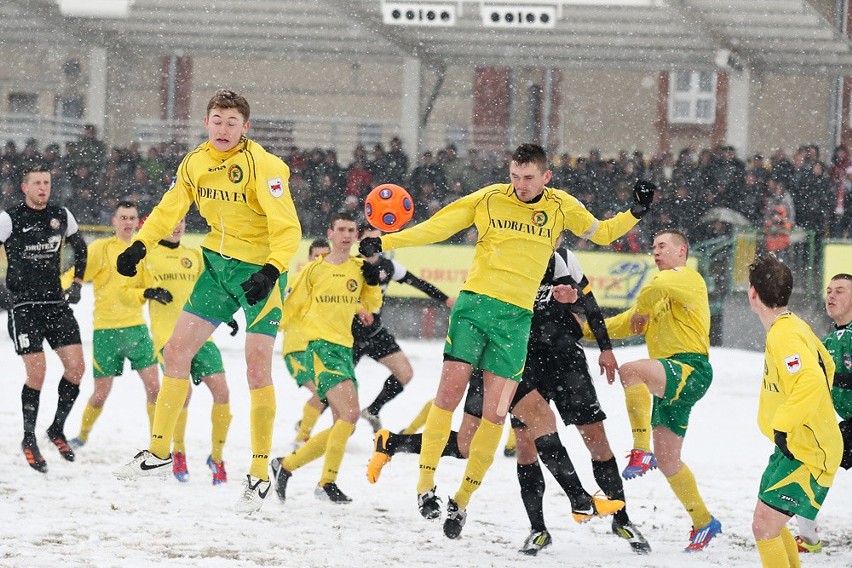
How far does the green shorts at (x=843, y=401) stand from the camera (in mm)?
6695

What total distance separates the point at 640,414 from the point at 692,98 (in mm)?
24684

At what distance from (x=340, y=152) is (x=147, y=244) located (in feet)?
64.9

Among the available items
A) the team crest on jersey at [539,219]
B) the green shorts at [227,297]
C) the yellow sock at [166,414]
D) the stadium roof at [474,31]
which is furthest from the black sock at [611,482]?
the stadium roof at [474,31]

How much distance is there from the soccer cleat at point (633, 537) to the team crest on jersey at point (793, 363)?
6.51 ft

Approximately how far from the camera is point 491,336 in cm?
660

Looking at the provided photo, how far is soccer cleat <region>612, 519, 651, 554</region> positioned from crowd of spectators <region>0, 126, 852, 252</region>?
10140mm

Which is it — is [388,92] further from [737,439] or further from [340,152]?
[737,439]

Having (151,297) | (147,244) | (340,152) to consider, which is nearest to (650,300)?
(147,244)

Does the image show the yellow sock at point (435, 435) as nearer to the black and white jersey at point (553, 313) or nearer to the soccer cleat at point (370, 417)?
the black and white jersey at point (553, 313)

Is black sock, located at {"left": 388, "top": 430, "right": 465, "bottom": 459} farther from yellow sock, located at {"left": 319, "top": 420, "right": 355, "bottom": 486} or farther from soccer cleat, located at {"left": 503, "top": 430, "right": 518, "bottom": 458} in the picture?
soccer cleat, located at {"left": 503, "top": 430, "right": 518, "bottom": 458}

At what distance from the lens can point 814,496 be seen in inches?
207

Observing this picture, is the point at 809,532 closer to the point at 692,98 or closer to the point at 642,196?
the point at 642,196

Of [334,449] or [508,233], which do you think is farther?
[334,449]

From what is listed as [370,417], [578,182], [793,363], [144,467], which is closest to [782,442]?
[793,363]
